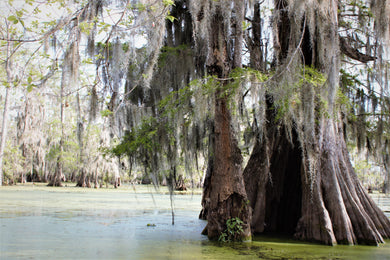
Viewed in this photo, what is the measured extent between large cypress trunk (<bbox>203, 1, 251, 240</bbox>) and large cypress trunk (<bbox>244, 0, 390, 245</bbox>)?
64 cm

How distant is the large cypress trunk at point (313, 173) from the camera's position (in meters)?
5.68

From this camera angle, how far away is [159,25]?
5270 mm

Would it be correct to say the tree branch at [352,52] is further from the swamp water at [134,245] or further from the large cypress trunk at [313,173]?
the swamp water at [134,245]

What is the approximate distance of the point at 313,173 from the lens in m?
6.32

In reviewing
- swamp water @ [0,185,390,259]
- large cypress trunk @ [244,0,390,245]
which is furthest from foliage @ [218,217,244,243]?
large cypress trunk @ [244,0,390,245]

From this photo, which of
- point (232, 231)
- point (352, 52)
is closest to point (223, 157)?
point (232, 231)

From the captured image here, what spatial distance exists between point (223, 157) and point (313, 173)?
156 cm

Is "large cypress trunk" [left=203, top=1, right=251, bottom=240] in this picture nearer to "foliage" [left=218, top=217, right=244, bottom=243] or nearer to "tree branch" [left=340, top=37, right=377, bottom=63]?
"foliage" [left=218, top=217, right=244, bottom=243]

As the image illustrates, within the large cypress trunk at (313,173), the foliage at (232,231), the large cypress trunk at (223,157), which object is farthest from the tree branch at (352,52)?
the foliage at (232,231)

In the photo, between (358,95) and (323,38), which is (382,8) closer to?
(323,38)

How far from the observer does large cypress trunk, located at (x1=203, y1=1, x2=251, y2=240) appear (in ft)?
19.5

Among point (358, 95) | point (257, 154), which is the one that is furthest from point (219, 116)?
point (358, 95)

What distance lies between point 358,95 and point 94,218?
6.72 meters

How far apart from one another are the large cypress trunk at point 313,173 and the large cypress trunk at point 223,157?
638 millimetres
